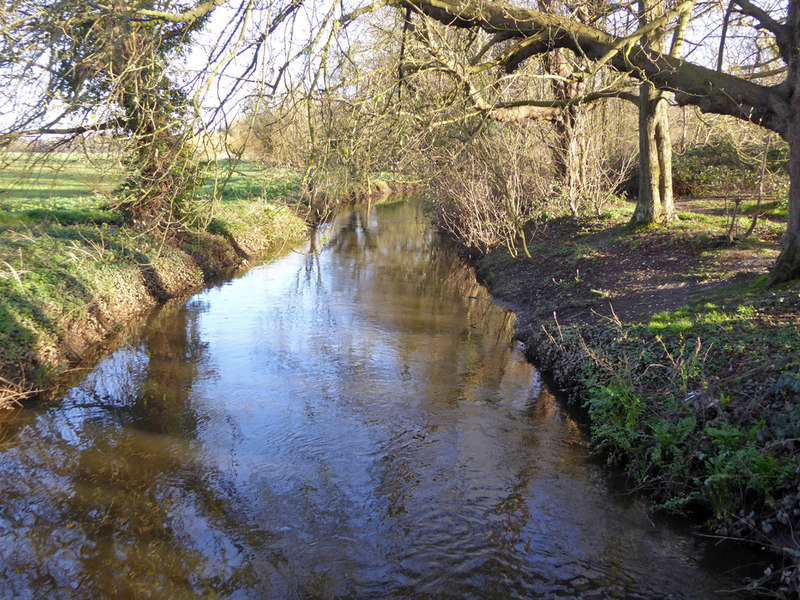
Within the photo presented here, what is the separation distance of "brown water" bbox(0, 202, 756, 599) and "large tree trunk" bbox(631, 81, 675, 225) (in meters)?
5.54

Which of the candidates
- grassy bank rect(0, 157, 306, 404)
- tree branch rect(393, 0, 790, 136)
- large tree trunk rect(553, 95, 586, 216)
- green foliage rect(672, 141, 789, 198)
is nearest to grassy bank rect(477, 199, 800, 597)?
A: tree branch rect(393, 0, 790, 136)

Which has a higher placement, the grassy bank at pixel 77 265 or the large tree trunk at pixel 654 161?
the large tree trunk at pixel 654 161

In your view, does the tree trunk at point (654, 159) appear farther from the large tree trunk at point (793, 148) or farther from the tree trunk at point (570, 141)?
the large tree trunk at point (793, 148)

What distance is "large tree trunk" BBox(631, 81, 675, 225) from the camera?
1305cm

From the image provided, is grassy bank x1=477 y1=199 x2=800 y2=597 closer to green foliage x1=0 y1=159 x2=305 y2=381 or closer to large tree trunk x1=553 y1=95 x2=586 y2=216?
large tree trunk x1=553 y1=95 x2=586 y2=216

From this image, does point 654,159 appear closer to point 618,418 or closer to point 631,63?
point 631,63

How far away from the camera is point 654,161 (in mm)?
13422

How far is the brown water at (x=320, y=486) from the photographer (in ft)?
17.2

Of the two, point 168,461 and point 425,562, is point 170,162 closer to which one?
point 168,461

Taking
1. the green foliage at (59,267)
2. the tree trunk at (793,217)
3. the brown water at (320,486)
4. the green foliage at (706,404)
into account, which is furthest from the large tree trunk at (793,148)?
the green foliage at (59,267)

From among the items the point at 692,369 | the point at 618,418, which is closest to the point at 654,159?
the point at 692,369

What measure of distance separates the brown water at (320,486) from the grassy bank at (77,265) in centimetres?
81

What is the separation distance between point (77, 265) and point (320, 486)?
801cm

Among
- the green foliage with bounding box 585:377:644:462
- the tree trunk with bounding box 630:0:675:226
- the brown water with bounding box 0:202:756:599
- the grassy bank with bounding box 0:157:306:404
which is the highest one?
the tree trunk with bounding box 630:0:675:226
